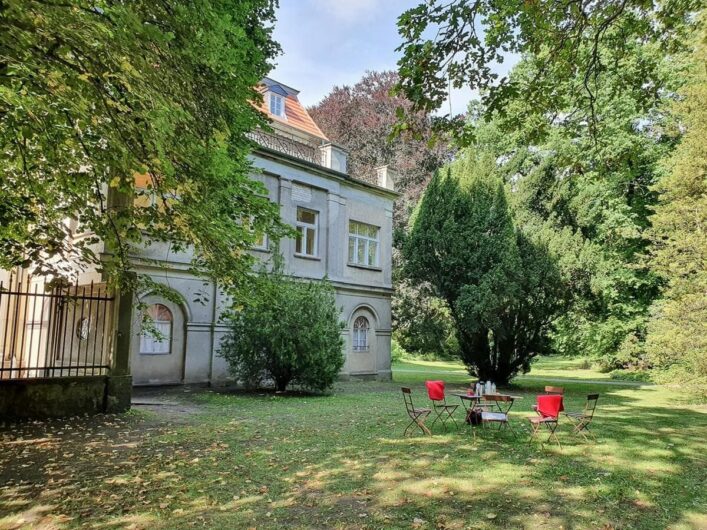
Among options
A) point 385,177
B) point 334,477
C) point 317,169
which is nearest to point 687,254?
point 385,177

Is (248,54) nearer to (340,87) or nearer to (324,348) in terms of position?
(324,348)

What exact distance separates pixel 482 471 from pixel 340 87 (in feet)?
113

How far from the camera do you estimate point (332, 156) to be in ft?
69.4

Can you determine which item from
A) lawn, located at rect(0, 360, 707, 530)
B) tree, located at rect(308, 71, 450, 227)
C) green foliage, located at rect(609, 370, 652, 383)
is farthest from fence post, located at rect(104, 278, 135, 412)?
tree, located at rect(308, 71, 450, 227)

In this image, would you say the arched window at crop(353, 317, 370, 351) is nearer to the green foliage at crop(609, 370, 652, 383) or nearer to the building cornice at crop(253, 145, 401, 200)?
the building cornice at crop(253, 145, 401, 200)

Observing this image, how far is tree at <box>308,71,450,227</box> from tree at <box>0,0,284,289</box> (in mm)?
26457

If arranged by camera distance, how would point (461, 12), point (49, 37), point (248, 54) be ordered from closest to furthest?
point (49, 37), point (461, 12), point (248, 54)

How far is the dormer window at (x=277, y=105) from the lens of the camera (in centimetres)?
2397

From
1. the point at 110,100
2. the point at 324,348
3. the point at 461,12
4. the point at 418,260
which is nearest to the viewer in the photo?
the point at 461,12

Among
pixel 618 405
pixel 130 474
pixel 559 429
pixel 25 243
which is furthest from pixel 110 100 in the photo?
pixel 618 405

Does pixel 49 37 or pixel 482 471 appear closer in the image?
pixel 49 37

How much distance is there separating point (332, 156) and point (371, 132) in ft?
53.0

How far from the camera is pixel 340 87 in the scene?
37250mm

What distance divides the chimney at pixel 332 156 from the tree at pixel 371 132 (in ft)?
45.8
